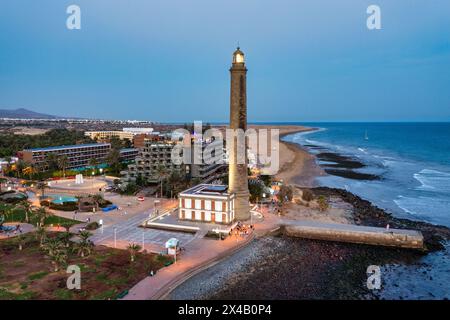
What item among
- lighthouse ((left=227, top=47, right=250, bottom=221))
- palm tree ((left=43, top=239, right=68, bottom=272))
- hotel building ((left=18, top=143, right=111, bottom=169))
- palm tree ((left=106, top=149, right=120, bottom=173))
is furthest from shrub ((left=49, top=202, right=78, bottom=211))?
hotel building ((left=18, top=143, right=111, bottom=169))

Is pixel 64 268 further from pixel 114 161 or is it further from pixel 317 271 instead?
pixel 114 161

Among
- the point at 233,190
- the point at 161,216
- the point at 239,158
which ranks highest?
the point at 239,158

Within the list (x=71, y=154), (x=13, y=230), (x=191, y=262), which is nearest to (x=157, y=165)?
(x=71, y=154)

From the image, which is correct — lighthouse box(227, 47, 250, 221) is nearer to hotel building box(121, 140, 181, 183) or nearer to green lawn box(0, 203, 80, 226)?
green lawn box(0, 203, 80, 226)

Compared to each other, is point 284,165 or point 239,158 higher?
point 239,158
